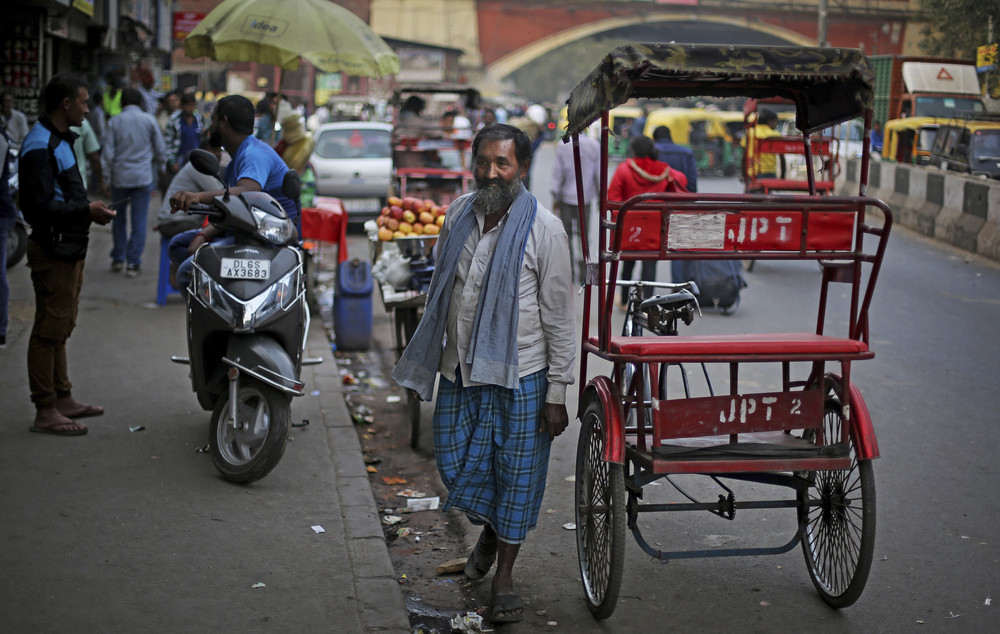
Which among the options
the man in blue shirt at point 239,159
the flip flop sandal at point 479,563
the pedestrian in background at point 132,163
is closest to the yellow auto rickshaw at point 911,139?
the pedestrian in background at point 132,163

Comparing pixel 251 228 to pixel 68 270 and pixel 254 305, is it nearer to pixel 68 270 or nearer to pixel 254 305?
pixel 254 305

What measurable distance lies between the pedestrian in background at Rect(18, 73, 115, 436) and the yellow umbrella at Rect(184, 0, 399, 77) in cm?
417

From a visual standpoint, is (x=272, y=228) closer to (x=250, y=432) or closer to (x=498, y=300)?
(x=250, y=432)

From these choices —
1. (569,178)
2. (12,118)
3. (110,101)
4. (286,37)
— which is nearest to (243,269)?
(286,37)

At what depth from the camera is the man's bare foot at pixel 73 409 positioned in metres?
5.93

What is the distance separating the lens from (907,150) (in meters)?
24.5

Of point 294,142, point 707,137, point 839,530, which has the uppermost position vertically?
point 707,137

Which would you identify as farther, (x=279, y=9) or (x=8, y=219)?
(x=279, y=9)

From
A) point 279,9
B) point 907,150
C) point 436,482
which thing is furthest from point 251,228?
point 907,150

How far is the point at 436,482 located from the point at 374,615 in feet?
6.34

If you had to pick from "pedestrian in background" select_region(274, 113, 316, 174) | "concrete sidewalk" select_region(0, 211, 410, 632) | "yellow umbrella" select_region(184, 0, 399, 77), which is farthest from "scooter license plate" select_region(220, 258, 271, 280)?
"yellow umbrella" select_region(184, 0, 399, 77)

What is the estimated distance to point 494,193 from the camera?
377 cm

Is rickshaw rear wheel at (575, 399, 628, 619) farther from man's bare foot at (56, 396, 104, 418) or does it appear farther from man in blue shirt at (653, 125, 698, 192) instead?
man in blue shirt at (653, 125, 698, 192)

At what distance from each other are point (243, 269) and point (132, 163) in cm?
602
